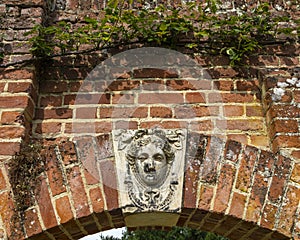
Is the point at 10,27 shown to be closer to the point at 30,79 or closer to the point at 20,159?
the point at 30,79

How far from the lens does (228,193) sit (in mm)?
2646

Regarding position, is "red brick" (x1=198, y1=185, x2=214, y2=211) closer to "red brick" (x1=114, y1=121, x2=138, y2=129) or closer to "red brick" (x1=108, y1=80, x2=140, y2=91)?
"red brick" (x1=114, y1=121, x2=138, y2=129)

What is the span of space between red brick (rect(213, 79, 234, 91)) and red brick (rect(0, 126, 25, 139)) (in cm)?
129

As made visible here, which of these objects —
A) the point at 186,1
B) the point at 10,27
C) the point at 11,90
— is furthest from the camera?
the point at 186,1

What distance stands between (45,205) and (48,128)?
22.6 inches

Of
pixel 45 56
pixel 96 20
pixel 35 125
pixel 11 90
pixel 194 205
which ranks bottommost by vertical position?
pixel 194 205

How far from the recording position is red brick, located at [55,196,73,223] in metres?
2.56

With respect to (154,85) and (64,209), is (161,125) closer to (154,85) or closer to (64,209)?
(154,85)

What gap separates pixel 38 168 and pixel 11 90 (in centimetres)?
57

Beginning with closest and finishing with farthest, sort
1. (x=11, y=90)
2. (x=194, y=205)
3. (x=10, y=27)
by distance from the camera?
(x=194, y=205) → (x=11, y=90) → (x=10, y=27)

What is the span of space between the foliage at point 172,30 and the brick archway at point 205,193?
0.75 meters

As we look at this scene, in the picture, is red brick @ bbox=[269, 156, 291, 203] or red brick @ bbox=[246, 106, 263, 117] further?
red brick @ bbox=[246, 106, 263, 117]

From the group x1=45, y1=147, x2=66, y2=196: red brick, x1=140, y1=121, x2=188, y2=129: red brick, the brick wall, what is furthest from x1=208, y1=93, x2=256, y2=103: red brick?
x1=45, y1=147, x2=66, y2=196: red brick

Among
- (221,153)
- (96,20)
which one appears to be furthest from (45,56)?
(221,153)
